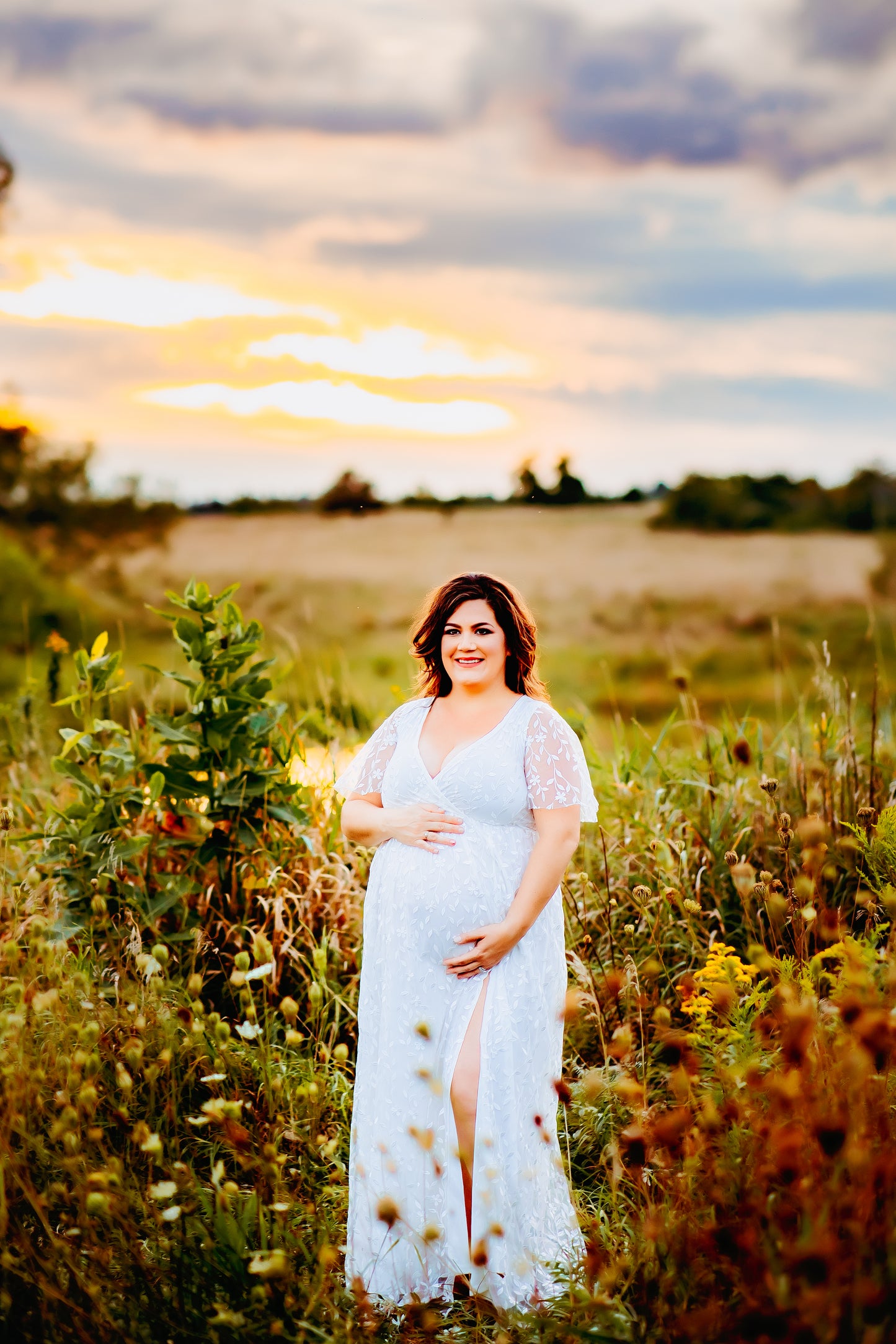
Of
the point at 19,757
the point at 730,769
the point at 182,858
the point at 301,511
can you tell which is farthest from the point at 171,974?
the point at 301,511

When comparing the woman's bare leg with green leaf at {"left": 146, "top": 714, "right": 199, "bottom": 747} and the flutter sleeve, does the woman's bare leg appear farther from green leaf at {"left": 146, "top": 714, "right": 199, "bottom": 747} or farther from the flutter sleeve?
green leaf at {"left": 146, "top": 714, "right": 199, "bottom": 747}

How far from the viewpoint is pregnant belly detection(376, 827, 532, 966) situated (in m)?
3.16

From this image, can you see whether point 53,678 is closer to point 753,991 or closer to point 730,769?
point 730,769

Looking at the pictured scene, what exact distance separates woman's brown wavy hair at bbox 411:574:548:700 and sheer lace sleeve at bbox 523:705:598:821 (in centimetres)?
29

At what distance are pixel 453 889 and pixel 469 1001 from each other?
0.34 m

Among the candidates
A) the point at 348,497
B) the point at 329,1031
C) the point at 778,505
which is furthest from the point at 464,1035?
the point at 778,505

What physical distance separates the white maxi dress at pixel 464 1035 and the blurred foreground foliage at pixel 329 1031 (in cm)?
16

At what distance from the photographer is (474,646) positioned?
342 centimetres

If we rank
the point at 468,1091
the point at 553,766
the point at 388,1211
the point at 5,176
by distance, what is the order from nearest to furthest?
the point at 388,1211 → the point at 468,1091 → the point at 553,766 → the point at 5,176

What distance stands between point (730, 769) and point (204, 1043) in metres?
3.05

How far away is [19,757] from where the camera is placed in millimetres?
6227

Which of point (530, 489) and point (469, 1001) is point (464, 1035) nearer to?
point (469, 1001)

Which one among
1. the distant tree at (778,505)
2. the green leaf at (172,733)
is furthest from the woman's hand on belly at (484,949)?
the distant tree at (778,505)

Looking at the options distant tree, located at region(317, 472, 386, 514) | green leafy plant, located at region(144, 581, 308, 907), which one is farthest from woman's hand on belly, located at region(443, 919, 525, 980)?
distant tree, located at region(317, 472, 386, 514)
